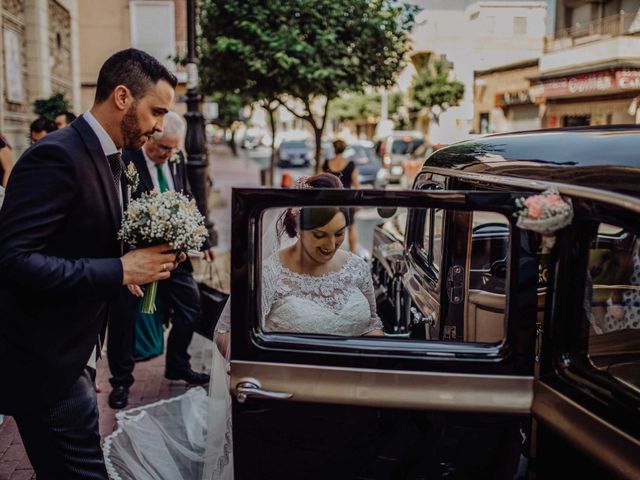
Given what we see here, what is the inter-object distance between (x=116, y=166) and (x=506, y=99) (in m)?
31.1

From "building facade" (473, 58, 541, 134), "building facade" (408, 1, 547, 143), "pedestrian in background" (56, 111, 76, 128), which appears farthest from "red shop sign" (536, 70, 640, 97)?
"pedestrian in background" (56, 111, 76, 128)

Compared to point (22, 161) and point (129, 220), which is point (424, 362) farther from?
point (22, 161)

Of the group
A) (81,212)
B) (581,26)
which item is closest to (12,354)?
(81,212)

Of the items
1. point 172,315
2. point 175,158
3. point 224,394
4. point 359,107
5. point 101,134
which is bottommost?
point 172,315

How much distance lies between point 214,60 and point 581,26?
62.5 ft

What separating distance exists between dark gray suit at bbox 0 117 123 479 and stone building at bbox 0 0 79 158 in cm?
926

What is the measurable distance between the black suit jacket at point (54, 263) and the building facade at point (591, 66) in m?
19.7

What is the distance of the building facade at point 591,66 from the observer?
21891 mm

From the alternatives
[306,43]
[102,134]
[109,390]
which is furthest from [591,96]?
[102,134]

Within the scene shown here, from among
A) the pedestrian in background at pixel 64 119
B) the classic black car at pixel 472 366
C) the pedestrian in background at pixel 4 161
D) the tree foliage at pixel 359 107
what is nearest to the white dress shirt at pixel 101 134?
the classic black car at pixel 472 366

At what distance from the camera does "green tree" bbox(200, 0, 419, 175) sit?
995cm

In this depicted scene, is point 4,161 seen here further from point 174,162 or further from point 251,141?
point 251,141

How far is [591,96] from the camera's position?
973 inches

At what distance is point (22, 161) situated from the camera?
2225 millimetres
